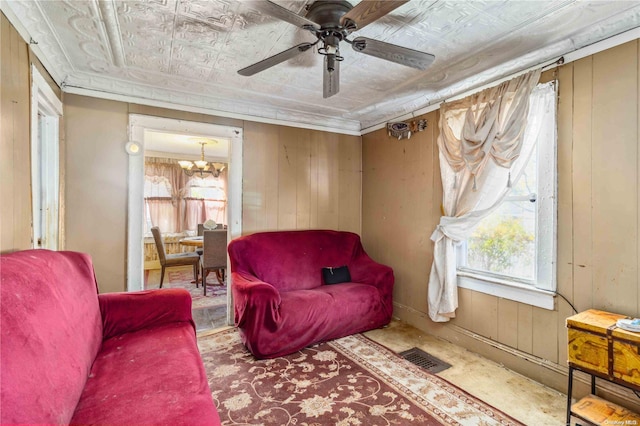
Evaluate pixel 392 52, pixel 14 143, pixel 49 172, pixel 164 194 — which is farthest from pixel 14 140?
pixel 164 194

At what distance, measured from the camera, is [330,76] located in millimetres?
2002

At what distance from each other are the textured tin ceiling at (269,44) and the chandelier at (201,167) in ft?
8.86

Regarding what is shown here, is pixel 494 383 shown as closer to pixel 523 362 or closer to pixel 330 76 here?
pixel 523 362

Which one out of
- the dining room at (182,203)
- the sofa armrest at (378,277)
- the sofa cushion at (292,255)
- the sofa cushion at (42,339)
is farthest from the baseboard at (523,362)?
the dining room at (182,203)

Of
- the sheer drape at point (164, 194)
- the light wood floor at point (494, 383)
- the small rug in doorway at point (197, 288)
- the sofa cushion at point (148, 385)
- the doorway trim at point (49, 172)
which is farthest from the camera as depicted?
the sheer drape at point (164, 194)

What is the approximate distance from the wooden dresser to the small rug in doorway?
3.66 m

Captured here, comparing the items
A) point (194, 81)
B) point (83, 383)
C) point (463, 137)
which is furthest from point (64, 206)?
point (463, 137)

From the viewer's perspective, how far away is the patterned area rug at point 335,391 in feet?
6.12

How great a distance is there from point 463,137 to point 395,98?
34.9 inches

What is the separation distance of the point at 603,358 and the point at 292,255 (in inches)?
101

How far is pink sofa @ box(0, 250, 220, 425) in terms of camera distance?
984mm

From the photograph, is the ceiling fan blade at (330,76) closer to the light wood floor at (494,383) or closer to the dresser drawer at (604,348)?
the dresser drawer at (604,348)

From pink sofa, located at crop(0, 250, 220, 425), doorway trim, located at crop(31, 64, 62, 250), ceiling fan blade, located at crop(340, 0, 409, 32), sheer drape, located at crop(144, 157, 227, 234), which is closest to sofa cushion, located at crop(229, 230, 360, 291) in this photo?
pink sofa, located at crop(0, 250, 220, 425)

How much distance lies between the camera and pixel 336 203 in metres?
4.11
